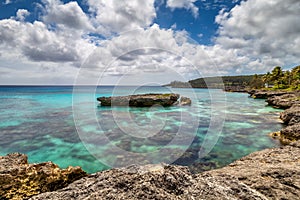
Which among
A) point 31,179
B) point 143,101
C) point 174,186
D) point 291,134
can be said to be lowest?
point 291,134

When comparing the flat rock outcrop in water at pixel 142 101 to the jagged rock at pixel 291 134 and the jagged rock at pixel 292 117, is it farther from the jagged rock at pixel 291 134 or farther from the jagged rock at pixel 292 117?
the jagged rock at pixel 291 134

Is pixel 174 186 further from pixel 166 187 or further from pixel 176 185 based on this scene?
pixel 166 187

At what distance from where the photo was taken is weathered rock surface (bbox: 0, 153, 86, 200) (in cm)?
431

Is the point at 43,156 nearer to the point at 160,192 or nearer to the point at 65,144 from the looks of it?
the point at 65,144

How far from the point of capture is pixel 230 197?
273cm

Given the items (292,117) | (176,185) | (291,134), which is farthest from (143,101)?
(176,185)

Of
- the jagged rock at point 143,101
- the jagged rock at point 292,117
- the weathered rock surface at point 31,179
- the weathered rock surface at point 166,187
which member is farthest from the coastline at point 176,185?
the jagged rock at point 143,101

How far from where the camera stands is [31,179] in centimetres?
454

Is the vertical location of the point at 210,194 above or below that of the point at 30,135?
above

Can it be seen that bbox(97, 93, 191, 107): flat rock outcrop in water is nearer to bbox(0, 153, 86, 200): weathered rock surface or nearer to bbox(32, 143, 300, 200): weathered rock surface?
bbox(0, 153, 86, 200): weathered rock surface

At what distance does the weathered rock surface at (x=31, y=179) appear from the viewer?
4.31 metres

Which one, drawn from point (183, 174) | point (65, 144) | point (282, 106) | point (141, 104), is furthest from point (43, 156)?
point (282, 106)

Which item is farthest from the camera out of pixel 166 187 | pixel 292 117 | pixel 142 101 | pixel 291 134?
pixel 142 101

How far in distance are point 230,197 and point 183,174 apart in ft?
2.79
